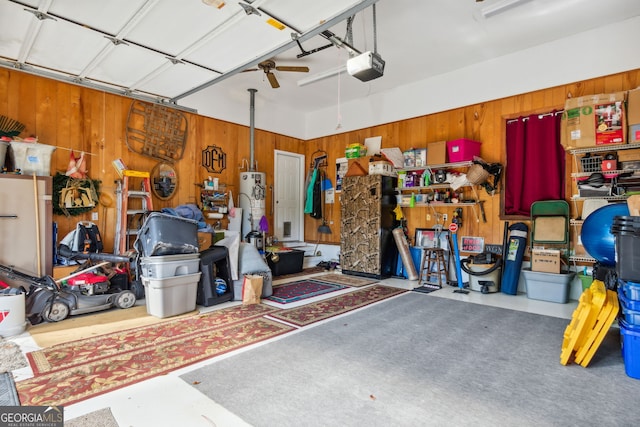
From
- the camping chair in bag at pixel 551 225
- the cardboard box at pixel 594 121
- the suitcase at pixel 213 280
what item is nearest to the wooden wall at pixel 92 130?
the suitcase at pixel 213 280

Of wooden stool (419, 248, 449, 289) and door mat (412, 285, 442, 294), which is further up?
wooden stool (419, 248, 449, 289)

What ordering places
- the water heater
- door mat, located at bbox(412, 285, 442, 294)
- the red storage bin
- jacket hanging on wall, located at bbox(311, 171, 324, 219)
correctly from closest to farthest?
1. door mat, located at bbox(412, 285, 442, 294)
2. the red storage bin
3. the water heater
4. jacket hanging on wall, located at bbox(311, 171, 324, 219)

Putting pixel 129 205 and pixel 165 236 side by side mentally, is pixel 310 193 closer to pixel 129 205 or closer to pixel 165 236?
pixel 129 205

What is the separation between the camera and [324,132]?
752 cm

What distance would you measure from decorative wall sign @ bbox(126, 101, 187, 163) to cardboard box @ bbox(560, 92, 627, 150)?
563 cm

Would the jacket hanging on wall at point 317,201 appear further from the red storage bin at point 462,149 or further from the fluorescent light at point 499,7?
the fluorescent light at point 499,7

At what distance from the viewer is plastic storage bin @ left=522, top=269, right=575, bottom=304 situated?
4.27 metres

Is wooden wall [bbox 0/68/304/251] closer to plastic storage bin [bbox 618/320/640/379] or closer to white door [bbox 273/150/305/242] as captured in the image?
white door [bbox 273/150/305/242]

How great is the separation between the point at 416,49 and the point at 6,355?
18.2 ft

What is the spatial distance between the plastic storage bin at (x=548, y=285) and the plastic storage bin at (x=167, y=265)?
4282 millimetres

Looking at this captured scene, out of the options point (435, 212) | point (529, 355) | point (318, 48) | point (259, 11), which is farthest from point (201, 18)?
point (435, 212)

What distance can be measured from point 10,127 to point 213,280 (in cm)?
312
